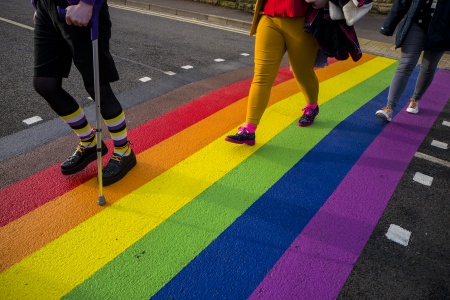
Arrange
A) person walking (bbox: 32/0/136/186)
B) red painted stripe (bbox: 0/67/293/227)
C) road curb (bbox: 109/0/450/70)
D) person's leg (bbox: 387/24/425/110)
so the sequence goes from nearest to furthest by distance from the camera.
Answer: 1. person walking (bbox: 32/0/136/186)
2. red painted stripe (bbox: 0/67/293/227)
3. person's leg (bbox: 387/24/425/110)
4. road curb (bbox: 109/0/450/70)

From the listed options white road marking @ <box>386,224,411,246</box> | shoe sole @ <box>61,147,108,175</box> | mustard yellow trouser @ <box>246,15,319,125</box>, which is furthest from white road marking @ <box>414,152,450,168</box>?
shoe sole @ <box>61,147,108,175</box>

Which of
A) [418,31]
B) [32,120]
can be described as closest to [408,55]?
[418,31]

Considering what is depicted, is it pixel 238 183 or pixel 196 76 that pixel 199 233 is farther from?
pixel 196 76

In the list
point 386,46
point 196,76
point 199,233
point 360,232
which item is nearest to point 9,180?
point 199,233

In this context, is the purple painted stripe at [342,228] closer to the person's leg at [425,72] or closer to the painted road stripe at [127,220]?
the person's leg at [425,72]

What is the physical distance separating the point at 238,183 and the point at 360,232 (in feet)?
3.07

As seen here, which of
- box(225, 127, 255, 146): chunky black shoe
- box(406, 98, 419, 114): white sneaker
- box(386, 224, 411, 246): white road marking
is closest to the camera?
box(386, 224, 411, 246): white road marking

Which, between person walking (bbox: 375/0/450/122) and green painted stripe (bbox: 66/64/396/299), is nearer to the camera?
green painted stripe (bbox: 66/64/396/299)

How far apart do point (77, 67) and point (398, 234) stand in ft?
7.78

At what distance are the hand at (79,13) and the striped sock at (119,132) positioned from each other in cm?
73

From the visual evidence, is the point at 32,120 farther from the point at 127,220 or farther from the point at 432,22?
the point at 432,22

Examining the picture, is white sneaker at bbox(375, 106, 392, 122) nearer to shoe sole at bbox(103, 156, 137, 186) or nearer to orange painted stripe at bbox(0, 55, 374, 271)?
orange painted stripe at bbox(0, 55, 374, 271)

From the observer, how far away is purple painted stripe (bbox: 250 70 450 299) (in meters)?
1.91

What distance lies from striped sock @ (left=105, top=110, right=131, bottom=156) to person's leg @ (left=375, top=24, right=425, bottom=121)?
2746 millimetres
